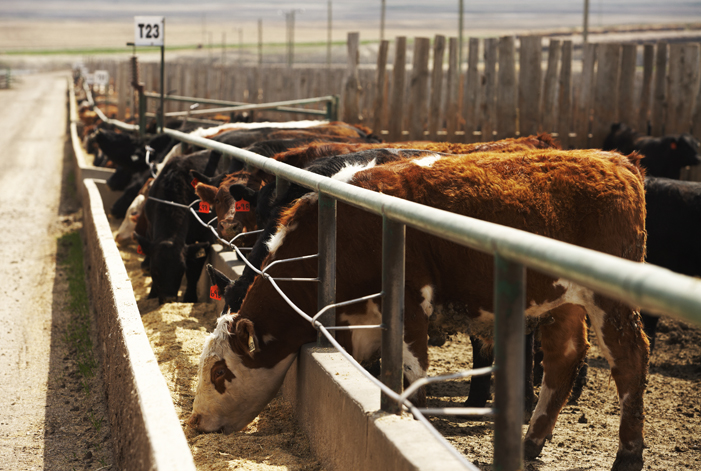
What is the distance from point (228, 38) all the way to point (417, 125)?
164342 millimetres

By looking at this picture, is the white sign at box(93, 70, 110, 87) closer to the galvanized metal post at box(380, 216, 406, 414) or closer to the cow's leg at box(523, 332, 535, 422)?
the cow's leg at box(523, 332, 535, 422)

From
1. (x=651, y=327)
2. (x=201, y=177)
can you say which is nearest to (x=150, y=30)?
(x=201, y=177)

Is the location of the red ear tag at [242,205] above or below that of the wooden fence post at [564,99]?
below

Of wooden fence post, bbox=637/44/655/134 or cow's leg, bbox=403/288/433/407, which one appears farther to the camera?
wooden fence post, bbox=637/44/655/134

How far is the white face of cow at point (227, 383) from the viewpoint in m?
4.05

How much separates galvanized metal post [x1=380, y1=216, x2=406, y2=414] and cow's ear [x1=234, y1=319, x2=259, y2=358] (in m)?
1.19

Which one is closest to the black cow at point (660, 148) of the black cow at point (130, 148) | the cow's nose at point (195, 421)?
the black cow at point (130, 148)

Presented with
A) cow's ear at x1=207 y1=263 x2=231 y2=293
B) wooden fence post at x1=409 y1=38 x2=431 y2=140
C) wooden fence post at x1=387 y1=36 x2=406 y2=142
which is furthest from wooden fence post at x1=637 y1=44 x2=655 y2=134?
cow's ear at x1=207 y1=263 x2=231 y2=293

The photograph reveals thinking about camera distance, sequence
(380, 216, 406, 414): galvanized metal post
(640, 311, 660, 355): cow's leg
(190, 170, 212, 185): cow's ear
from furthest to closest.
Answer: (190, 170, 212, 185): cow's ear → (640, 311, 660, 355): cow's leg → (380, 216, 406, 414): galvanized metal post

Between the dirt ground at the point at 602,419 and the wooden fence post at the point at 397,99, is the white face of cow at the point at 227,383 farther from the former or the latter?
the wooden fence post at the point at 397,99

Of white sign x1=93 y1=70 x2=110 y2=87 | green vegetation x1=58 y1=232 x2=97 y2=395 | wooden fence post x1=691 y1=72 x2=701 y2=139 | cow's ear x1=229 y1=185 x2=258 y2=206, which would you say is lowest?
green vegetation x1=58 y1=232 x2=97 y2=395

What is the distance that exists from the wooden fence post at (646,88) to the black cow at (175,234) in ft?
23.0

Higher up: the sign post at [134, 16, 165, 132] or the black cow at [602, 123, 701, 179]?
the sign post at [134, 16, 165, 132]

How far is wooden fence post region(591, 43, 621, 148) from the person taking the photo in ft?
37.3
